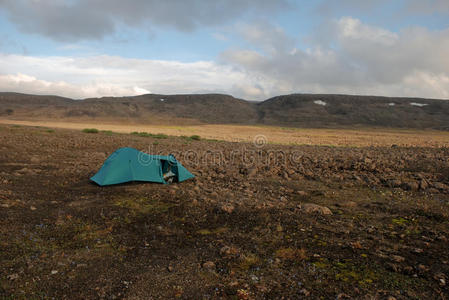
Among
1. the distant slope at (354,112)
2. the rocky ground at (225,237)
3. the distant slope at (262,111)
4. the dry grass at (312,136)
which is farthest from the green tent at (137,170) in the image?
the distant slope at (354,112)

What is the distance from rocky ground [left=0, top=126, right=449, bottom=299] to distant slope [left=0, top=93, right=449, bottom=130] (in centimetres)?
6431

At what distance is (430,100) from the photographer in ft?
301

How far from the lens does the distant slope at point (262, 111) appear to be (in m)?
73.6

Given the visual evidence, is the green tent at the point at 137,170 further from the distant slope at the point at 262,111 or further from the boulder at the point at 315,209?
the distant slope at the point at 262,111

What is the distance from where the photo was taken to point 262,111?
99.6 meters

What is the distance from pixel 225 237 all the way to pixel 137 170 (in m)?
4.20

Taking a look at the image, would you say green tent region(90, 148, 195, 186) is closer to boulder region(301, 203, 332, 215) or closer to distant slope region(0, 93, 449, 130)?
boulder region(301, 203, 332, 215)

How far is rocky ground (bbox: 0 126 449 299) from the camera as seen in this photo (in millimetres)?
3543

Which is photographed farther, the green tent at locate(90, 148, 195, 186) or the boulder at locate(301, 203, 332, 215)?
the green tent at locate(90, 148, 195, 186)

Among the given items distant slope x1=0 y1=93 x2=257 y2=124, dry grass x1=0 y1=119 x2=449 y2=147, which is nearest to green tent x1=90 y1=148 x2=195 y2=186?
dry grass x1=0 y1=119 x2=449 y2=147

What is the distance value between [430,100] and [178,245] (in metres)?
109

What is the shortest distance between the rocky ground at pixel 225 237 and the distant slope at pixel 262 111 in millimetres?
64307

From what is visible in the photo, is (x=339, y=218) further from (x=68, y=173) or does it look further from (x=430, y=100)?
(x=430, y=100)

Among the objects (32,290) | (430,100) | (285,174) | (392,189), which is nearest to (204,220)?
(32,290)
